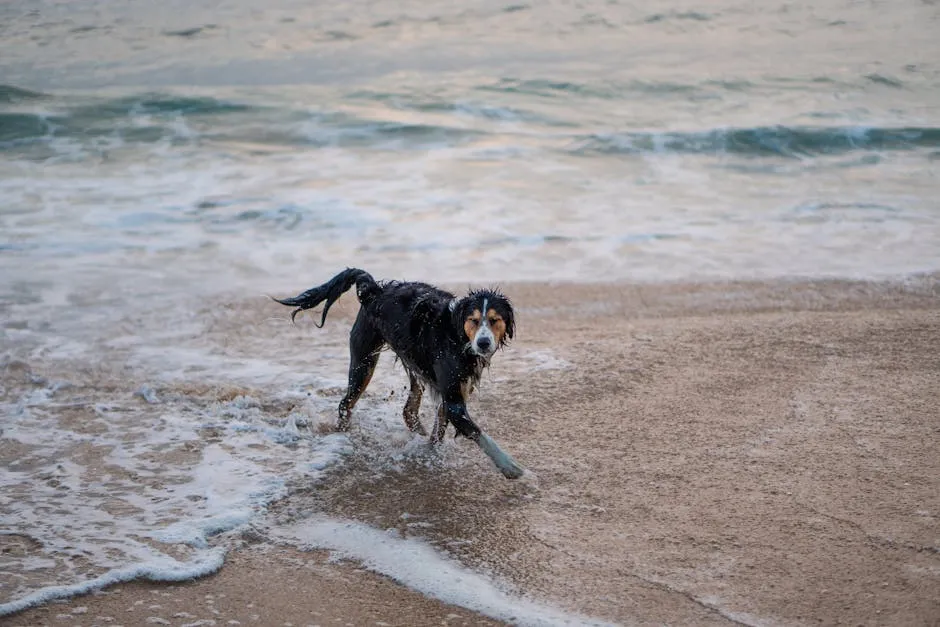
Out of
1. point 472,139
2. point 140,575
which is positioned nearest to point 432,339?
point 140,575

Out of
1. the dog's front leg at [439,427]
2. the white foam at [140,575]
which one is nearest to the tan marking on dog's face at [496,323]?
the dog's front leg at [439,427]

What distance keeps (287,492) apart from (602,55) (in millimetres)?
13983

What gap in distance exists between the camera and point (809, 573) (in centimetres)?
437

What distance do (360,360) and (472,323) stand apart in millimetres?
1024

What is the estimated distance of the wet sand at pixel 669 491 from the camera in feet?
14.0

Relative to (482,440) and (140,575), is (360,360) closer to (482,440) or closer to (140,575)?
(482,440)

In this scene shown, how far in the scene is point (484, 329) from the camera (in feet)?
17.0

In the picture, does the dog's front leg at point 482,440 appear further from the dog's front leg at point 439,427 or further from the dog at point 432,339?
the dog's front leg at point 439,427

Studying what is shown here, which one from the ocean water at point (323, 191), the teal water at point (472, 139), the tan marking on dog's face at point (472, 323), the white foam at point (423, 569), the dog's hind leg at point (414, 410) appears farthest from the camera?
the teal water at point (472, 139)

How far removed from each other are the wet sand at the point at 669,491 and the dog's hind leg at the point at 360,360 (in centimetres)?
19

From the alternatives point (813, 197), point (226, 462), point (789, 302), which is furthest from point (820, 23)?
point (226, 462)

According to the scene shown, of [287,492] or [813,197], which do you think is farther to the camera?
[813,197]

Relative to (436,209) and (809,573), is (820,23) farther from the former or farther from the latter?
(809,573)

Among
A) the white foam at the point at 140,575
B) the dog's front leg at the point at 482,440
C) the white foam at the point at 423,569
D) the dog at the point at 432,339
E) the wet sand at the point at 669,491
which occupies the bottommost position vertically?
the white foam at the point at 423,569
